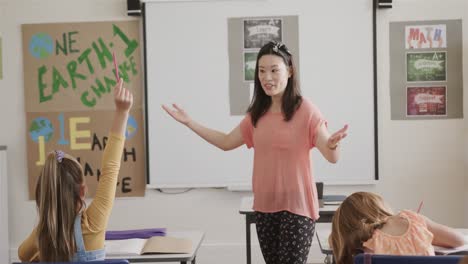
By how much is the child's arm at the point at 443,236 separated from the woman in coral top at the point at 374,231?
120mm

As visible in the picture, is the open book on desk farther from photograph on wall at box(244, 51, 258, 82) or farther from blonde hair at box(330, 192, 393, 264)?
photograph on wall at box(244, 51, 258, 82)

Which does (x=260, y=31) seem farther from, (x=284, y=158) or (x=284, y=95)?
(x=284, y=158)

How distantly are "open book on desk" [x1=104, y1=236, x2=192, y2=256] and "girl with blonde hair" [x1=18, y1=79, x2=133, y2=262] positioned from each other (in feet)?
1.04

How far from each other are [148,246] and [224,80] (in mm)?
2426

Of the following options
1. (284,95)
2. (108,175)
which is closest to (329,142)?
(284,95)

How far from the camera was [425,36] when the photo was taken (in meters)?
Result: 4.46

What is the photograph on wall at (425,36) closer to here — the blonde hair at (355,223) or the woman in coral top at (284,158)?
the woman in coral top at (284,158)

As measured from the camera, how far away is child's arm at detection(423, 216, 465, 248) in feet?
6.54

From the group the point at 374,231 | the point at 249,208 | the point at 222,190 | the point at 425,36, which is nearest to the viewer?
the point at 374,231

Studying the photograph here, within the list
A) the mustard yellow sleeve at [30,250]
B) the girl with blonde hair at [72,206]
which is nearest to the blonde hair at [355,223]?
the girl with blonde hair at [72,206]

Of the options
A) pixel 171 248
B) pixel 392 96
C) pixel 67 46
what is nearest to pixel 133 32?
pixel 67 46

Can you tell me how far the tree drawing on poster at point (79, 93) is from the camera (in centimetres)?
458

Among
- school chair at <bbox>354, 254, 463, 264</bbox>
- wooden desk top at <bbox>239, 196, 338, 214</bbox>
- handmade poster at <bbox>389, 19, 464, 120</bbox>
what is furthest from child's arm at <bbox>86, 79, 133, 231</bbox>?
handmade poster at <bbox>389, 19, 464, 120</bbox>

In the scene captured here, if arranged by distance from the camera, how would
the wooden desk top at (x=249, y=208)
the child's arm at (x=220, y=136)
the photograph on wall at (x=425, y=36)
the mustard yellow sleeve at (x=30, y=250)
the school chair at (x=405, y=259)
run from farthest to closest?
1. the photograph on wall at (x=425, y=36)
2. the wooden desk top at (x=249, y=208)
3. the child's arm at (x=220, y=136)
4. the mustard yellow sleeve at (x=30, y=250)
5. the school chair at (x=405, y=259)
